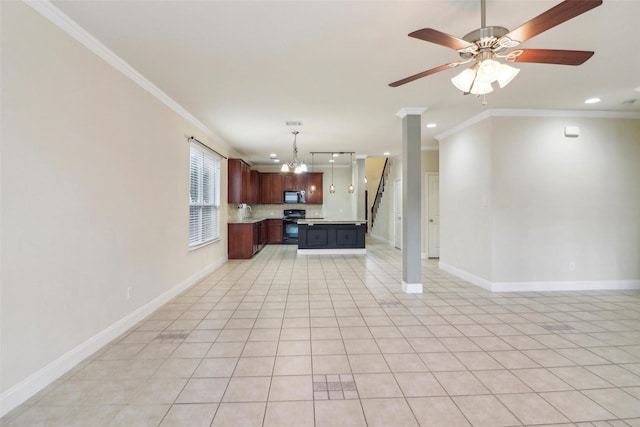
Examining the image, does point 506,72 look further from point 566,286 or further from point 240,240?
point 240,240

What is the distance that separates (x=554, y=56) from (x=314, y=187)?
8.49m

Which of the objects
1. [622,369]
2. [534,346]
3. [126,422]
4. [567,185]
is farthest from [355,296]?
[567,185]

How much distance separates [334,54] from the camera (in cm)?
285

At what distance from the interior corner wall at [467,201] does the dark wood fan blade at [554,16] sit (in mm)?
3134

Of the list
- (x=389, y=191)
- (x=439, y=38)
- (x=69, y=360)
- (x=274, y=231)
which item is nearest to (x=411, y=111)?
(x=439, y=38)

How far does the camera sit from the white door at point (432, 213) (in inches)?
298

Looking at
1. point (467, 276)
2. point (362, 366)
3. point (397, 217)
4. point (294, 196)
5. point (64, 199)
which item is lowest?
point (362, 366)

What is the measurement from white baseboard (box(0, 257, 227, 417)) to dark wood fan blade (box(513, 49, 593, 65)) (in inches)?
155

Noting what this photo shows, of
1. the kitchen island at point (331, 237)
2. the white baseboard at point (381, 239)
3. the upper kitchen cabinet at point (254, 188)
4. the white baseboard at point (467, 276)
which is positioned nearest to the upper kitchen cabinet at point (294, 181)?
the upper kitchen cabinet at point (254, 188)

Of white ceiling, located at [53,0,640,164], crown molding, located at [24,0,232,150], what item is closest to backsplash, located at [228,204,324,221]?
white ceiling, located at [53,0,640,164]

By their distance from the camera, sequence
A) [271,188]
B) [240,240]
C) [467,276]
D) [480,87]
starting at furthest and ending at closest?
[271,188] → [240,240] → [467,276] → [480,87]

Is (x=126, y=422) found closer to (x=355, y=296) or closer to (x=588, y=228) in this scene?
(x=355, y=296)

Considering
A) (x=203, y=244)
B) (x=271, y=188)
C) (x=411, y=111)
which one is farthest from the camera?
(x=271, y=188)

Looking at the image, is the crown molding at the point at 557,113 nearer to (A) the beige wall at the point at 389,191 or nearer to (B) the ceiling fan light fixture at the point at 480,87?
(A) the beige wall at the point at 389,191
